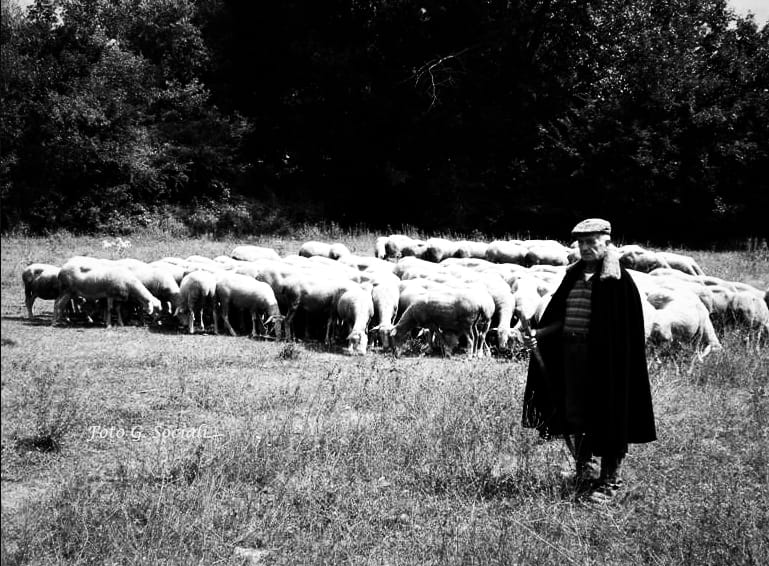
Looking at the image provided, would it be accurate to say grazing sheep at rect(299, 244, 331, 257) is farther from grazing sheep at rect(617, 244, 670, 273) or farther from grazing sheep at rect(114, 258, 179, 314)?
grazing sheep at rect(617, 244, 670, 273)

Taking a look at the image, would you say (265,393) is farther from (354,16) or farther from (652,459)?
(354,16)

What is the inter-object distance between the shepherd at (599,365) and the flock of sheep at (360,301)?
5274mm

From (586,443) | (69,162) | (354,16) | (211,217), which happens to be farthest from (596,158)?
(586,443)

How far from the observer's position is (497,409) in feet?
26.6

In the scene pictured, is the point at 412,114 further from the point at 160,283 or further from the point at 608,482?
the point at 608,482

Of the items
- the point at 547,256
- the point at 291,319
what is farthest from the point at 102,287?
the point at 547,256

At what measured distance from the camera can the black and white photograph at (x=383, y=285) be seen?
5.77 m

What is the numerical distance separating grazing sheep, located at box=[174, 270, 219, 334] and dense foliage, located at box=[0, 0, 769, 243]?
11613mm

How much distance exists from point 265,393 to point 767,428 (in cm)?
525

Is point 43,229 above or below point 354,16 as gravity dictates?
below

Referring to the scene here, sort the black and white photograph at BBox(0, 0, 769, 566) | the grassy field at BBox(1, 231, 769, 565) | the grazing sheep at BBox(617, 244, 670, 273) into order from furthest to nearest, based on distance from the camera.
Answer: the grazing sheep at BBox(617, 244, 670, 273) < the black and white photograph at BBox(0, 0, 769, 566) < the grassy field at BBox(1, 231, 769, 565)

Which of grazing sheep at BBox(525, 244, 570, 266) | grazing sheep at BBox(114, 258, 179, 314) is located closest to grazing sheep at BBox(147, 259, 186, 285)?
grazing sheep at BBox(114, 258, 179, 314)

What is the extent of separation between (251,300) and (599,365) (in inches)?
334

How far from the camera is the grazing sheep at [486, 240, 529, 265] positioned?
66.9 feet
